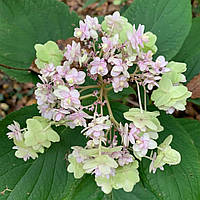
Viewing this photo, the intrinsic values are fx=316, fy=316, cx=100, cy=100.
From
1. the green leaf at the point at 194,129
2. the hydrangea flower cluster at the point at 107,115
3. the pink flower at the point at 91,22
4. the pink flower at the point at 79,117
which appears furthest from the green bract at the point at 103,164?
the green leaf at the point at 194,129

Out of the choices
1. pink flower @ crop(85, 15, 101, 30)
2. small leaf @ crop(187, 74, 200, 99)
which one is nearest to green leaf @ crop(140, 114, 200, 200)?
small leaf @ crop(187, 74, 200, 99)

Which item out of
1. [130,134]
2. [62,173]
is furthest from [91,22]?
[62,173]

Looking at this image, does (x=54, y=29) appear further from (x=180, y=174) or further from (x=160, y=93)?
(x=180, y=174)

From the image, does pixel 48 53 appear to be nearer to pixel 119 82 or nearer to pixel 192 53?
pixel 119 82

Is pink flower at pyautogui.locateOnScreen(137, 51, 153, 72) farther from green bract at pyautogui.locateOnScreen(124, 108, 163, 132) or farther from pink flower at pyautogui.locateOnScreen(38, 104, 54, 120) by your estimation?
pink flower at pyautogui.locateOnScreen(38, 104, 54, 120)

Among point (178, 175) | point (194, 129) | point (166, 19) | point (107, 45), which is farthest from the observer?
point (194, 129)

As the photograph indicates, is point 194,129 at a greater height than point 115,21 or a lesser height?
lesser

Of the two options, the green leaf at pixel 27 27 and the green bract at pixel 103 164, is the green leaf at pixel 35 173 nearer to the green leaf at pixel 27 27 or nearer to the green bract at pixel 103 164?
the green leaf at pixel 27 27
